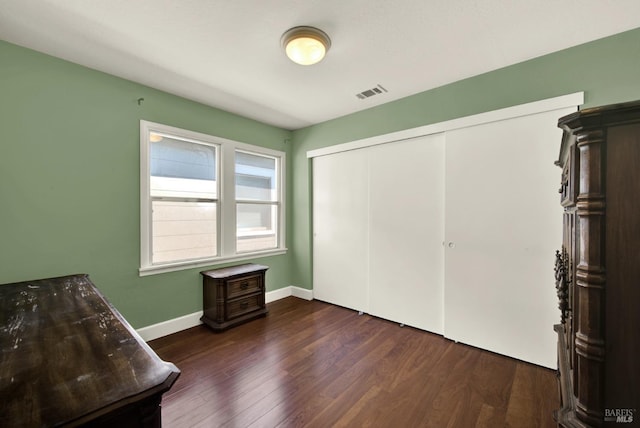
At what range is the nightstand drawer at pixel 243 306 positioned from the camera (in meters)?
3.06

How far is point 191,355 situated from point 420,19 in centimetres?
333

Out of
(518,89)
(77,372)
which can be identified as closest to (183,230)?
(77,372)

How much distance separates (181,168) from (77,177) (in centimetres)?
94

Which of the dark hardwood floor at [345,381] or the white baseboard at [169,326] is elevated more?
the white baseboard at [169,326]

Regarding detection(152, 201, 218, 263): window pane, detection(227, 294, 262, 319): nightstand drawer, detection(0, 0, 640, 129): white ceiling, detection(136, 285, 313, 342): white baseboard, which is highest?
detection(0, 0, 640, 129): white ceiling

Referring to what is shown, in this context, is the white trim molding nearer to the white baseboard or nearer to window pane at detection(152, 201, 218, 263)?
window pane at detection(152, 201, 218, 263)

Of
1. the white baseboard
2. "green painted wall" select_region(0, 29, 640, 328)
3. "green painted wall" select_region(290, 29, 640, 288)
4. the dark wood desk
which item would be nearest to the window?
"green painted wall" select_region(0, 29, 640, 328)

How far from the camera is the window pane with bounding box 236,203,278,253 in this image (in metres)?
3.69

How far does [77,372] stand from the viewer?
0.91 metres

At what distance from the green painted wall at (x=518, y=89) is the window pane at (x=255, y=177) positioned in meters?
0.77

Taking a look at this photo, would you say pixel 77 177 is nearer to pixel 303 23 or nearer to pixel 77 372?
pixel 77 372

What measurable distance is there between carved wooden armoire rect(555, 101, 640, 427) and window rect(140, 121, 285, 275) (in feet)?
10.6

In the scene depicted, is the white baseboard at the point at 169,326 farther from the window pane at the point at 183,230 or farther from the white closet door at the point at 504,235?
the white closet door at the point at 504,235

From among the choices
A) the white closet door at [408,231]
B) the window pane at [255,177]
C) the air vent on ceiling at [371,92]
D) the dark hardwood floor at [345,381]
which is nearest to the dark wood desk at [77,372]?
the dark hardwood floor at [345,381]
